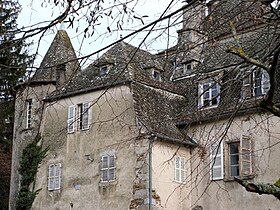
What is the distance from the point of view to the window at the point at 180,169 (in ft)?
79.9

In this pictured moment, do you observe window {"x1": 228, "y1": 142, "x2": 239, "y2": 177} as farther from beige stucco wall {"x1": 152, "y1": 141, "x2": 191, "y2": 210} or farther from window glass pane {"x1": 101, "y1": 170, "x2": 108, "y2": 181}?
window glass pane {"x1": 101, "y1": 170, "x2": 108, "y2": 181}

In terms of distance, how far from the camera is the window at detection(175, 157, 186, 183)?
79.9 ft

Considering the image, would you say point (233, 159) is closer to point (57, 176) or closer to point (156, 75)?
point (156, 75)

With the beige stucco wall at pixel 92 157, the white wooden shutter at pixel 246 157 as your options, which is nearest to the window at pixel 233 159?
the white wooden shutter at pixel 246 157

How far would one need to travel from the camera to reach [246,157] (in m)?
22.9

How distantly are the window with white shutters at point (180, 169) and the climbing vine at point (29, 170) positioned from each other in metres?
5.79

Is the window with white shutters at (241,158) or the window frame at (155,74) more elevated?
the window frame at (155,74)

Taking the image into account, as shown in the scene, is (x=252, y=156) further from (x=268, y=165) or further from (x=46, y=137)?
(x=46, y=137)

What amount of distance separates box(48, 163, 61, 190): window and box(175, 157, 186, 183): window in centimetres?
481

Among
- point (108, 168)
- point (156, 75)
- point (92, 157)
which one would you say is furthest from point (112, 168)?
point (156, 75)

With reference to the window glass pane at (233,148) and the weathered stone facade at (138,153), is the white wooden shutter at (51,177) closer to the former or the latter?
the weathered stone facade at (138,153)

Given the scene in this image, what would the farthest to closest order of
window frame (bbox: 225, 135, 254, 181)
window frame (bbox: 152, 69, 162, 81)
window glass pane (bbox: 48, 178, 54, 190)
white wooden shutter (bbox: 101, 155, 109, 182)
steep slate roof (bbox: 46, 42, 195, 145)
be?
window frame (bbox: 152, 69, 162, 81) → window glass pane (bbox: 48, 178, 54, 190) → white wooden shutter (bbox: 101, 155, 109, 182) → steep slate roof (bbox: 46, 42, 195, 145) → window frame (bbox: 225, 135, 254, 181)

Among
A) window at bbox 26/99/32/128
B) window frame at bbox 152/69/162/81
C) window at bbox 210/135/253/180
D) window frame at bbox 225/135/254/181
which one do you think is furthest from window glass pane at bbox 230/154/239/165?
window at bbox 26/99/32/128

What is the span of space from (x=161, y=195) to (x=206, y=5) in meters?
17.2
